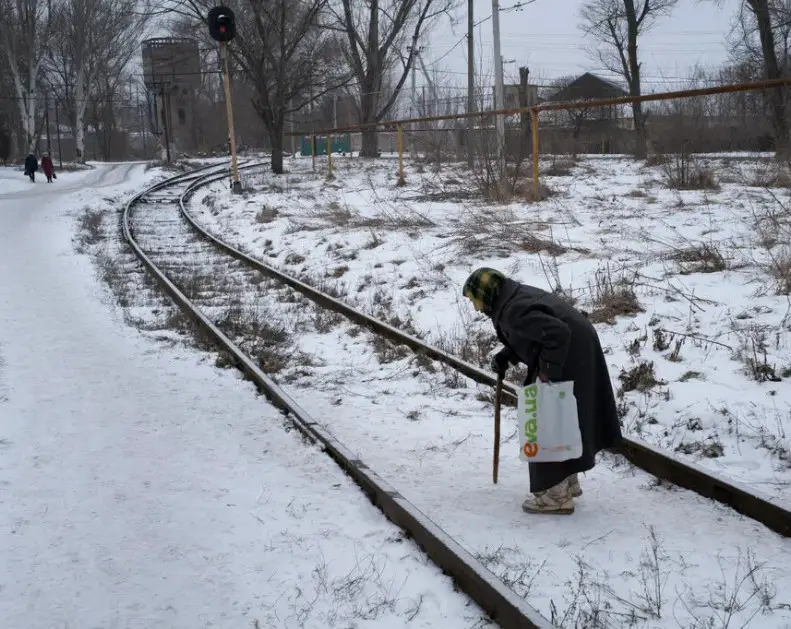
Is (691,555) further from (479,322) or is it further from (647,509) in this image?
(479,322)

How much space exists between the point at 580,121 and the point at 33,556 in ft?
97.9

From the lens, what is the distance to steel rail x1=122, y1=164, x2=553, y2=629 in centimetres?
337

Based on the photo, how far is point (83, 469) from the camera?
16.7 ft

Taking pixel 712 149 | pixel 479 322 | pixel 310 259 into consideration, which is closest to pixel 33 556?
pixel 479 322

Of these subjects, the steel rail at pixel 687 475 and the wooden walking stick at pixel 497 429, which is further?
the wooden walking stick at pixel 497 429

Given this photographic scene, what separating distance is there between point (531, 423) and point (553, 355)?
1.26 ft

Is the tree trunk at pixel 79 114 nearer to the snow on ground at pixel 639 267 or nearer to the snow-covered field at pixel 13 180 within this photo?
the snow-covered field at pixel 13 180

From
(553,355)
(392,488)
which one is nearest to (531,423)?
(553,355)

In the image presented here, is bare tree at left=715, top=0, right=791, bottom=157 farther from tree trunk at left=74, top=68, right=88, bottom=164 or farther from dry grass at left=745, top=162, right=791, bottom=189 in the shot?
tree trunk at left=74, top=68, right=88, bottom=164

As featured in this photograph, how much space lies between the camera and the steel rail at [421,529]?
11.1 ft

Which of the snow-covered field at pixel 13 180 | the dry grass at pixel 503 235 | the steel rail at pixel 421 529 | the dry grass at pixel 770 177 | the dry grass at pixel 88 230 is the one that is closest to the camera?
the steel rail at pixel 421 529

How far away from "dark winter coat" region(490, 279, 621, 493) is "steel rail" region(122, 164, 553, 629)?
2.24 feet

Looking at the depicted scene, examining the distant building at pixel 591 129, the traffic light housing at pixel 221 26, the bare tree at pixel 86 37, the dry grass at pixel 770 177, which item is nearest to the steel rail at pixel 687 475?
the dry grass at pixel 770 177

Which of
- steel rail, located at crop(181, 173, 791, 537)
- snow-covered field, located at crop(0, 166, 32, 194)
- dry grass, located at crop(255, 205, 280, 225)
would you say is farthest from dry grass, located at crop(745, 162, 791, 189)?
snow-covered field, located at crop(0, 166, 32, 194)
